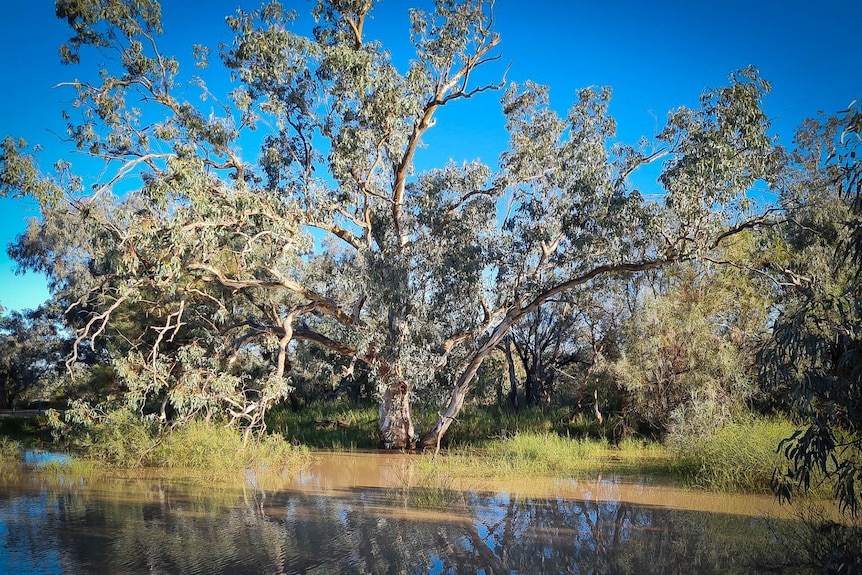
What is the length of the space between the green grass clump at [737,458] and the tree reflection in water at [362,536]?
1.56m

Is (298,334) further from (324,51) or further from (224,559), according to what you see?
(224,559)

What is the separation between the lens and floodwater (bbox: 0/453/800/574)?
230 inches

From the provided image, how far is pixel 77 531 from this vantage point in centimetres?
702

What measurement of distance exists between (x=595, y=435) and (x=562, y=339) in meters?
7.08

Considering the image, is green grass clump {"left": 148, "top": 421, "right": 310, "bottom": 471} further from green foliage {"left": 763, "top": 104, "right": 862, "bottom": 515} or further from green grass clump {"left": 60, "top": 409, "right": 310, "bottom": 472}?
green foliage {"left": 763, "top": 104, "right": 862, "bottom": 515}

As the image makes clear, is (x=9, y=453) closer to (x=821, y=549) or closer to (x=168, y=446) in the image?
(x=168, y=446)

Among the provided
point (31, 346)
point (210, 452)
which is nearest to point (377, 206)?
point (210, 452)

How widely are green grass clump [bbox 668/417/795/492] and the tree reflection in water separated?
1.56 meters

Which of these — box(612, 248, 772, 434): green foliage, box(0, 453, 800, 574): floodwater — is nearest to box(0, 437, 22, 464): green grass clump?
box(0, 453, 800, 574): floodwater

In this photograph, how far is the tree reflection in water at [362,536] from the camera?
5793 mm

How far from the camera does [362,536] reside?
683cm

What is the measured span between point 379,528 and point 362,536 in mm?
404

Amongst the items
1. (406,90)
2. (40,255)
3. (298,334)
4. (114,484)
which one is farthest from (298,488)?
(40,255)

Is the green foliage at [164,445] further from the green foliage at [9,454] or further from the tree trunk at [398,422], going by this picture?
the tree trunk at [398,422]
